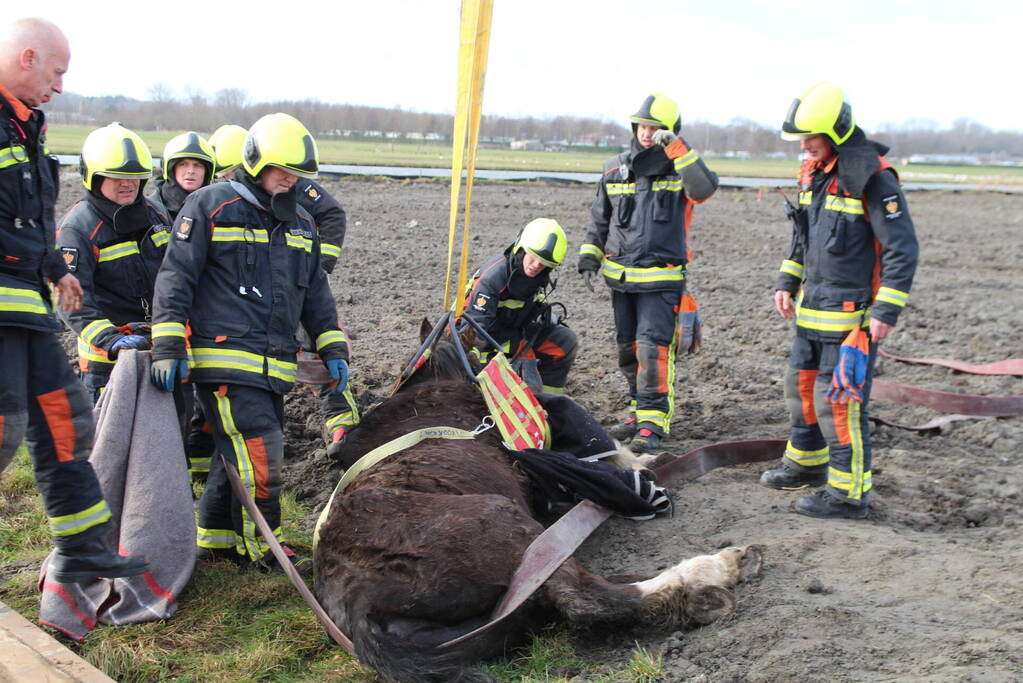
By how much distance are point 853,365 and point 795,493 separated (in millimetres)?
934

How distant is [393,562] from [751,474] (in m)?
2.95

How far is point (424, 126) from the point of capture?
213 feet

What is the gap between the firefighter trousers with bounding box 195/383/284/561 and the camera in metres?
4.21

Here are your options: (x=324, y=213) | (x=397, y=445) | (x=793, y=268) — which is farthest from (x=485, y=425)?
(x=324, y=213)

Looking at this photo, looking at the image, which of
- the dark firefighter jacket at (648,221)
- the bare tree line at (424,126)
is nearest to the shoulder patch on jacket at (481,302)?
the dark firefighter jacket at (648,221)

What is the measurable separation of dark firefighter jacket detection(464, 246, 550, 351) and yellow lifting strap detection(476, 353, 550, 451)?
1.18 m

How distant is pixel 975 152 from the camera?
341 feet

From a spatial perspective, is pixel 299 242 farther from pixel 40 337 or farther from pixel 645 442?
pixel 645 442

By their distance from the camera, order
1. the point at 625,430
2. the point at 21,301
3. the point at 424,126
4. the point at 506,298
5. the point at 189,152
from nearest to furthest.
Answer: the point at 21,301
the point at 189,152
the point at 506,298
the point at 625,430
the point at 424,126

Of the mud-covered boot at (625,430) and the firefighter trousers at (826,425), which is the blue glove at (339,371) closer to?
Result: the mud-covered boot at (625,430)

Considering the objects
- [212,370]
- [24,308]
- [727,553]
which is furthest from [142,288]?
[727,553]

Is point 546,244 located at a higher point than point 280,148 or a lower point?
lower

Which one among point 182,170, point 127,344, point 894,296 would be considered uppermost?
point 182,170

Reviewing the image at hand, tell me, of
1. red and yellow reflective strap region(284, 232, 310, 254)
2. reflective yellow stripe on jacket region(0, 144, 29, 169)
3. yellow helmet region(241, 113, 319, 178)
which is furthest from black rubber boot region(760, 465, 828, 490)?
reflective yellow stripe on jacket region(0, 144, 29, 169)
